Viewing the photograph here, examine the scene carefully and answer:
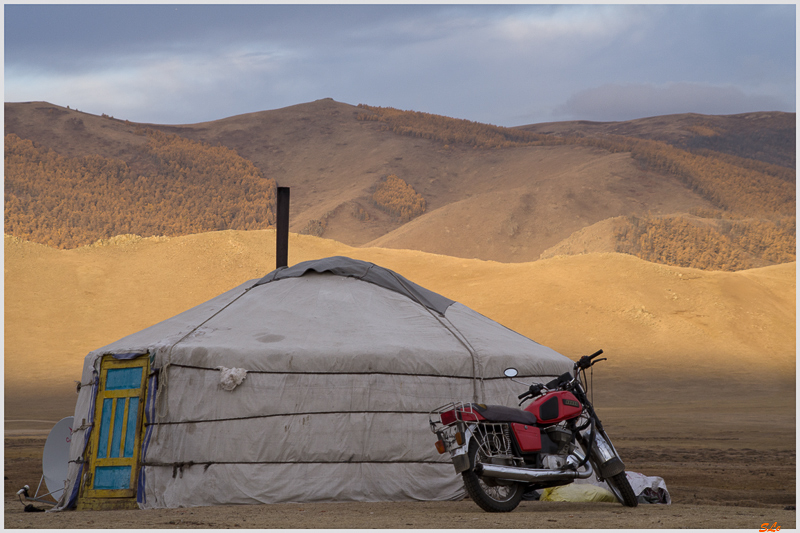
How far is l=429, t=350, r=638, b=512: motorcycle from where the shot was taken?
524 cm

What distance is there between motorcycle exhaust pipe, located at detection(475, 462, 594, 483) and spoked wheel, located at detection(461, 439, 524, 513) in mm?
67

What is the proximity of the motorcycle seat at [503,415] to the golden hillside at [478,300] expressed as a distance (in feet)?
56.7

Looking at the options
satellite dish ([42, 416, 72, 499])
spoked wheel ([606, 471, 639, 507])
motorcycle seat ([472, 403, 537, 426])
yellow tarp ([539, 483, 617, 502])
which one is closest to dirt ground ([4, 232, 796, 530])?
spoked wheel ([606, 471, 639, 507])

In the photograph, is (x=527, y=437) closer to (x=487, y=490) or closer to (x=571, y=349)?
(x=487, y=490)

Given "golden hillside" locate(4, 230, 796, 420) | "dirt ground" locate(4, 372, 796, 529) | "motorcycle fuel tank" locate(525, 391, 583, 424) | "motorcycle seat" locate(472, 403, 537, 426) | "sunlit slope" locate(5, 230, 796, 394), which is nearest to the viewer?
"dirt ground" locate(4, 372, 796, 529)

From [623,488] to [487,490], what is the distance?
1019 mm

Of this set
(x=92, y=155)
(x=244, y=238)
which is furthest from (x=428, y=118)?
(x=244, y=238)

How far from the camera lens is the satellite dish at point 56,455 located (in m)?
7.85

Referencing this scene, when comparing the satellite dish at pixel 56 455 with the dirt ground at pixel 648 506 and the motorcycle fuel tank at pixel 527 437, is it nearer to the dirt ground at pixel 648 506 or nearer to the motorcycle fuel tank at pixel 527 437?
the dirt ground at pixel 648 506

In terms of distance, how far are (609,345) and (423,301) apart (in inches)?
764

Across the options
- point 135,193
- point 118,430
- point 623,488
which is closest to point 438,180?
point 135,193

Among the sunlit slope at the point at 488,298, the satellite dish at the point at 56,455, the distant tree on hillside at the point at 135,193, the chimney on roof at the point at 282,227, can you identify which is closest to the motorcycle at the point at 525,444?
the satellite dish at the point at 56,455

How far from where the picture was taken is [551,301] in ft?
94.2

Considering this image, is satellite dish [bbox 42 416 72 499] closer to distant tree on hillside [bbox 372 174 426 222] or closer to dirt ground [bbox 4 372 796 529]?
dirt ground [bbox 4 372 796 529]
